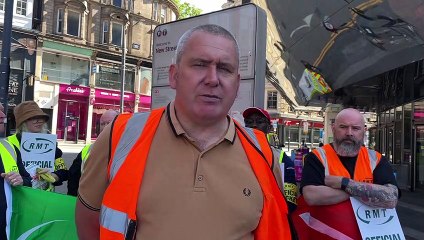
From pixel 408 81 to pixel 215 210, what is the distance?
47.4 feet

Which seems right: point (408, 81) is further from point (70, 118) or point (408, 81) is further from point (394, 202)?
point (70, 118)

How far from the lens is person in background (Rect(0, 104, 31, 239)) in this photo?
11.3 ft

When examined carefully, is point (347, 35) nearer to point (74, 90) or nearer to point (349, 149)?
point (349, 149)

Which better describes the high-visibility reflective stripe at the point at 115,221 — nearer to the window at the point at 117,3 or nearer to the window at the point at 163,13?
the window at the point at 117,3

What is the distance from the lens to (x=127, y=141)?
1748mm

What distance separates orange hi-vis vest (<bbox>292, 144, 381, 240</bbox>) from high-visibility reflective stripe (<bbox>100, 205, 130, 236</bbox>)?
2001mm

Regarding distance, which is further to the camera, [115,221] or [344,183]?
[344,183]

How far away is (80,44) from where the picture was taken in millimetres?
34375

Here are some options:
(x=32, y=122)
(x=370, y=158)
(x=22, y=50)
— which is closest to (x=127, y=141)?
(x=370, y=158)

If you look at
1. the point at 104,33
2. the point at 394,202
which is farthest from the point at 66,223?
the point at 104,33

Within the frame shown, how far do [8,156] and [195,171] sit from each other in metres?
2.65

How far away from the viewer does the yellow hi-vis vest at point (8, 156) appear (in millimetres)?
3639

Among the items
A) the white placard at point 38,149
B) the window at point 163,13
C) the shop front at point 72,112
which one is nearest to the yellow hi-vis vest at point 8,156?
the white placard at point 38,149

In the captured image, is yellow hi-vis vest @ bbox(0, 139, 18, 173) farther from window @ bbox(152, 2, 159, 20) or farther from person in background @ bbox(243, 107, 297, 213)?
window @ bbox(152, 2, 159, 20)
